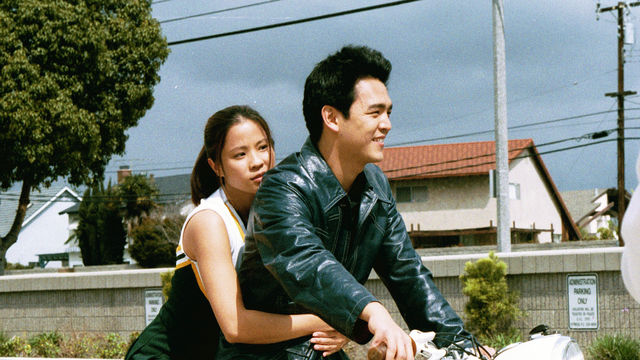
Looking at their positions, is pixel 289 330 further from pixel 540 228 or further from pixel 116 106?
pixel 540 228

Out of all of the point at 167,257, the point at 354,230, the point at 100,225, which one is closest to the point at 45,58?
the point at 167,257

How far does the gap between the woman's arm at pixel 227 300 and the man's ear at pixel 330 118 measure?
0.54 m

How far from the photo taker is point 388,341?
5.41 feet

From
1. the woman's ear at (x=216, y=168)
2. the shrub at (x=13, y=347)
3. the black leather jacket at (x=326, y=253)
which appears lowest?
the shrub at (x=13, y=347)

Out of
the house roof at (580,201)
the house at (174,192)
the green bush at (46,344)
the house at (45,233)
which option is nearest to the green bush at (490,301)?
the green bush at (46,344)

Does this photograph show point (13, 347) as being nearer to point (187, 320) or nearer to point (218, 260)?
point (187, 320)

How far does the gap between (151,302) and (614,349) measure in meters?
9.43

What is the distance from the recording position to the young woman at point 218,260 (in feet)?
7.30

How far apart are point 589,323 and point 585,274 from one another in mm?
800

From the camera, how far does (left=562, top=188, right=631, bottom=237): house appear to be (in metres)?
71.2

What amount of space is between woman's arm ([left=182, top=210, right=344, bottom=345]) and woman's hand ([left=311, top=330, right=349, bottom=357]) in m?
0.02

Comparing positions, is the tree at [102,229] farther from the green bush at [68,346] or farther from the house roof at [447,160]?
the green bush at [68,346]

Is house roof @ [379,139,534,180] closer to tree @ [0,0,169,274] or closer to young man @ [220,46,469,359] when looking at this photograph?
tree @ [0,0,169,274]

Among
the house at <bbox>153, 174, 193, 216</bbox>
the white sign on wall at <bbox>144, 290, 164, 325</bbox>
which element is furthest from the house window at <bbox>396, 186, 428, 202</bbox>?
the white sign on wall at <bbox>144, 290, 164, 325</bbox>
